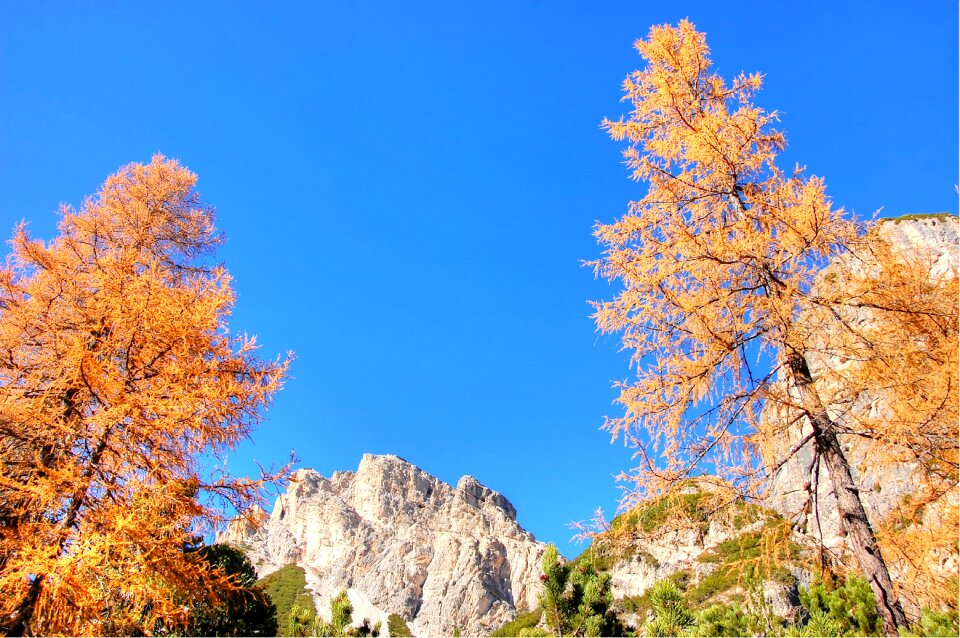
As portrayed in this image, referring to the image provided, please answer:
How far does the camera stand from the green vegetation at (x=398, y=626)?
217ft

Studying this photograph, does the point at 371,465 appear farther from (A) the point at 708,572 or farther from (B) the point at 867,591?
(B) the point at 867,591

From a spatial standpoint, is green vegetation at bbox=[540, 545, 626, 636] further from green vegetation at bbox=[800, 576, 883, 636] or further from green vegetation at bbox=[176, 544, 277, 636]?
green vegetation at bbox=[176, 544, 277, 636]

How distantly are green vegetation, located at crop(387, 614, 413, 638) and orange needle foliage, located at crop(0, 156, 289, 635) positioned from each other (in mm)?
67907

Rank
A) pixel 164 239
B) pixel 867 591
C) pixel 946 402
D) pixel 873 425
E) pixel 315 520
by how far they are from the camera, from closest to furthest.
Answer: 1. pixel 946 402
2. pixel 873 425
3. pixel 867 591
4. pixel 164 239
5. pixel 315 520

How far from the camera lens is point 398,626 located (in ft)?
225

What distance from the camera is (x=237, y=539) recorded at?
7641mm

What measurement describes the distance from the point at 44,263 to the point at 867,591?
1258 centimetres

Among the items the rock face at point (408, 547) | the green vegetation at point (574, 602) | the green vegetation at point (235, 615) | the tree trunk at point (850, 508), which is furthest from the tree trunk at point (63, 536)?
the rock face at point (408, 547)

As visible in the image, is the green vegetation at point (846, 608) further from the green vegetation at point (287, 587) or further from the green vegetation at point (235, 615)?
the green vegetation at point (287, 587)

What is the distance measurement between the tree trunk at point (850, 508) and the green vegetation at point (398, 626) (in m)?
69.9

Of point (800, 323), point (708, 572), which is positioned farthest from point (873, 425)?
point (708, 572)

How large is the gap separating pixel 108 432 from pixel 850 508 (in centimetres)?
843

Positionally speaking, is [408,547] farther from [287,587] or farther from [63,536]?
[63,536]

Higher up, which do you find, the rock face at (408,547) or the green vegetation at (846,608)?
the rock face at (408,547)
